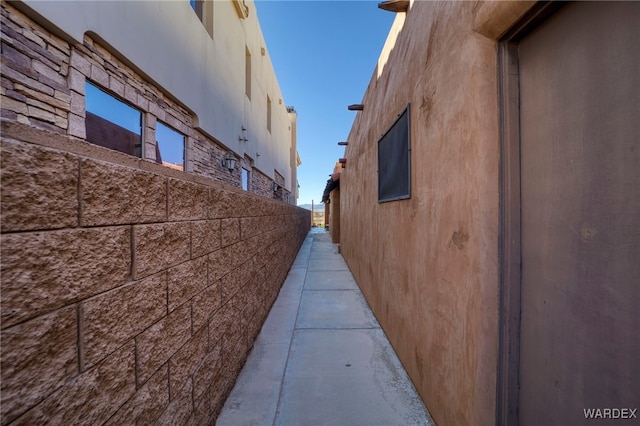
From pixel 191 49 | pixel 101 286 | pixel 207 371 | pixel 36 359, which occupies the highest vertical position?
pixel 191 49

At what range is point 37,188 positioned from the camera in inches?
31.3

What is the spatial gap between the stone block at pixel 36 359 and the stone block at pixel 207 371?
1019 millimetres

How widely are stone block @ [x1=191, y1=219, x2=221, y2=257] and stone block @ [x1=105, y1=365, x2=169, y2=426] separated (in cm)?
68

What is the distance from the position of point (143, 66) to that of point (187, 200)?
4.15 metres

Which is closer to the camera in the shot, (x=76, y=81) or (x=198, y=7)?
(x=76, y=81)

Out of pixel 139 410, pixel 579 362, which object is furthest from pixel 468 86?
pixel 139 410

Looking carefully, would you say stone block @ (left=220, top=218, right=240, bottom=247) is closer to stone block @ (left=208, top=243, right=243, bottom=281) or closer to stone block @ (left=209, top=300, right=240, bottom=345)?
stone block @ (left=208, top=243, right=243, bottom=281)

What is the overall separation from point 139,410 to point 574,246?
204cm

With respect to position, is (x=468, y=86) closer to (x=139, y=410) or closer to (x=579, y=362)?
(x=579, y=362)

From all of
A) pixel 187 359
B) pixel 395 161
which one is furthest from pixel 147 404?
pixel 395 161

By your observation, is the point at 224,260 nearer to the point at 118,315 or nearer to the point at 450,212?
the point at 118,315

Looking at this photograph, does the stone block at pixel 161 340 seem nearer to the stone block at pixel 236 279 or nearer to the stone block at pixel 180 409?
the stone block at pixel 180 409

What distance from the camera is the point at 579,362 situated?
110 centimetres

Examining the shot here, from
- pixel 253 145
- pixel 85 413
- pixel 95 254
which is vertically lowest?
pixel 85 413
